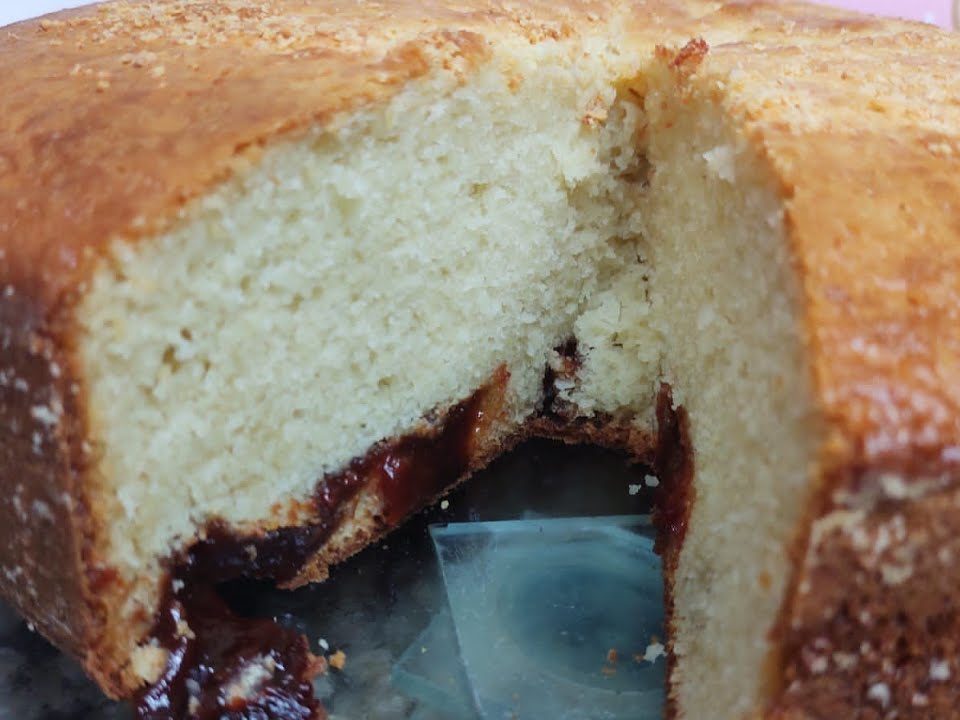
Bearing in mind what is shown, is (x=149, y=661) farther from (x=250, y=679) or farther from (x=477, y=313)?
(x=477, y=313)

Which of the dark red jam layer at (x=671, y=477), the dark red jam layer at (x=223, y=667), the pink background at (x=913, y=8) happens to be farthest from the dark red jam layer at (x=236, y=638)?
the pink background at (x=913, y=8)

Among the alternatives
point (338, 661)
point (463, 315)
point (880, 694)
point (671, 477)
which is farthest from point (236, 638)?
point (880, 694)

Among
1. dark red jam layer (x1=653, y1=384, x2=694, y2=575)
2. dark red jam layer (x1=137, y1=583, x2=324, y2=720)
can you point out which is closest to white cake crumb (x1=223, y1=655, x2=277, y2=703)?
dark red jam layer (x1=137, y1=583, x2=324, y2=720)

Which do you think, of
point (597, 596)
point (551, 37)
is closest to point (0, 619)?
point (597, 596)

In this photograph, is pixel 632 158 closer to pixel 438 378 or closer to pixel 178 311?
pixel 438 378

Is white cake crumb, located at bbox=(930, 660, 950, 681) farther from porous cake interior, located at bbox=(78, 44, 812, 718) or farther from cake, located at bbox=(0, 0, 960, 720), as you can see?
porous cake interior, located at bbox=(78, 44, 812, 718)
